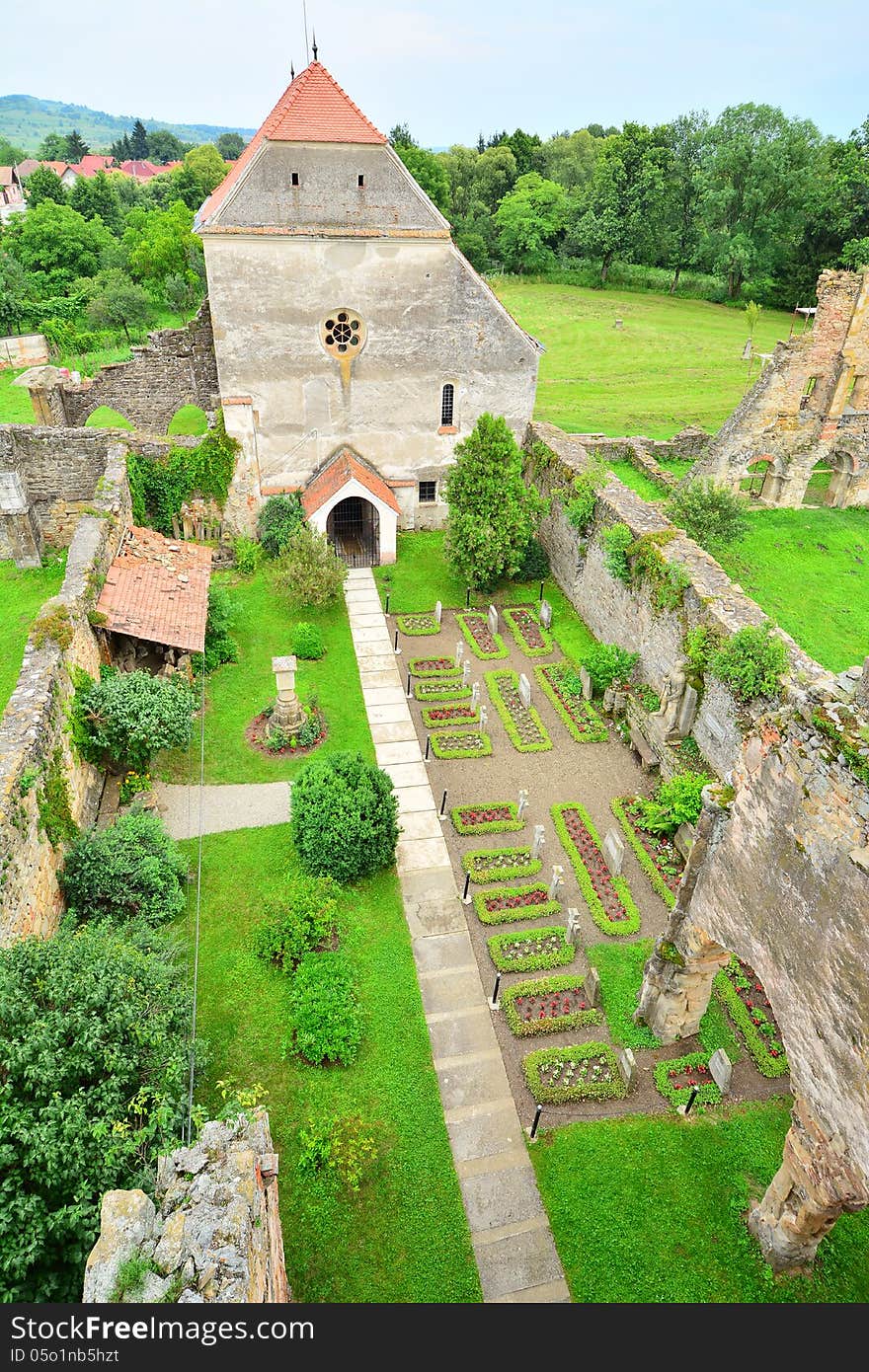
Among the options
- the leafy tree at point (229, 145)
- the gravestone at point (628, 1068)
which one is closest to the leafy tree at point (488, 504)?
the gravestone at point (628, 1068)

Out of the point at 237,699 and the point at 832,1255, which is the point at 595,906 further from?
the point at 237,699

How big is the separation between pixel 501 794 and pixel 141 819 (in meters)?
7.85

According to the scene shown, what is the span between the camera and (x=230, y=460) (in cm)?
2598

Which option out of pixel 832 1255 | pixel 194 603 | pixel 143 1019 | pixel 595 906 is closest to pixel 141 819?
pixel 143 1019

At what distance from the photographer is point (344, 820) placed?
1528 cm

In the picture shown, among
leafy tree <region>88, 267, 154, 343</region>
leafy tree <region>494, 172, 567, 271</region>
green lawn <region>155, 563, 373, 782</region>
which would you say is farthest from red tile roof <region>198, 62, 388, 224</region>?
leafy tree <region>494, 172, 567, 271</region>

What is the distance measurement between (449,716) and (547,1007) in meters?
8.48

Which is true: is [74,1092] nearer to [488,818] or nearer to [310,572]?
[488,818]

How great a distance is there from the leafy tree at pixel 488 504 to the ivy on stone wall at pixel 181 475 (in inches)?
295

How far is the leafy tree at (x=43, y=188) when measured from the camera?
72.1 m

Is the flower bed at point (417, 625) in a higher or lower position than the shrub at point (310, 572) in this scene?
lower

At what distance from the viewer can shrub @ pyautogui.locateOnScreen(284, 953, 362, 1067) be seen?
499 inches

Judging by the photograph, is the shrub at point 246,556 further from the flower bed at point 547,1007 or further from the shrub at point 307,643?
the flower bed at point 547,1007
